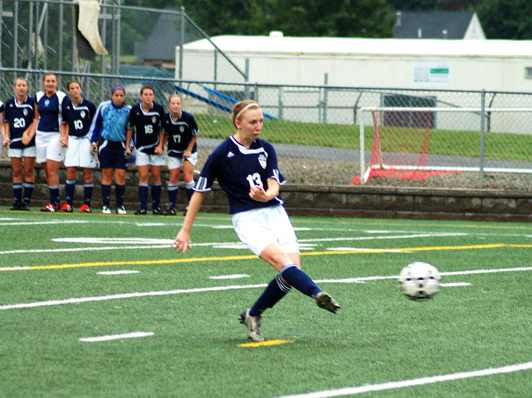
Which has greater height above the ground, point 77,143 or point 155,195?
point 77,143

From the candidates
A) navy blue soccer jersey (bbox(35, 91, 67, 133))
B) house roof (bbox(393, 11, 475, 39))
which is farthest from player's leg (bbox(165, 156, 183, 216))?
house roof (bbox(393, 11, 475, 39))

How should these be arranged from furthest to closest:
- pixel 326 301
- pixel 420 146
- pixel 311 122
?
pixel 420 146 < pixel 311 122 < pixel 326 301

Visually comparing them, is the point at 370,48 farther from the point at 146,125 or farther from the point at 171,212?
the point at 146,125

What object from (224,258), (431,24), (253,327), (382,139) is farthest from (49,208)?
(431,24)

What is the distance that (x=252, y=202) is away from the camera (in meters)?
6.18

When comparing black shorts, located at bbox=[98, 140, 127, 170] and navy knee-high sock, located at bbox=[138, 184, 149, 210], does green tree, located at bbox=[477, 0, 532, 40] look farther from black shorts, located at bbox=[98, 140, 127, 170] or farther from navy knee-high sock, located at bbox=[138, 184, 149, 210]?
black shorts, located at bbox=[98, 140, 127, 170]

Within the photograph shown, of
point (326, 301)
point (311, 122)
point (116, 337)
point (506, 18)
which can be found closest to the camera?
point (326, 301)

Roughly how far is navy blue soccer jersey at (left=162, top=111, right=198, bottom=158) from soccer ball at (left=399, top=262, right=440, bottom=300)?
877 cm

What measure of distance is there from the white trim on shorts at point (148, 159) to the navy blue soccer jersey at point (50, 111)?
1.41 metres

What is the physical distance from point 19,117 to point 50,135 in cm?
62

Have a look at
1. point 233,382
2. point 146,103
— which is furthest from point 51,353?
point 146,103

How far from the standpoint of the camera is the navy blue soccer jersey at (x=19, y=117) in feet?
49.4

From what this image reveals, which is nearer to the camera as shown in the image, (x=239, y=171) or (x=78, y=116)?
(x=239, y=171)

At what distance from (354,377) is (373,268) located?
457 cm
